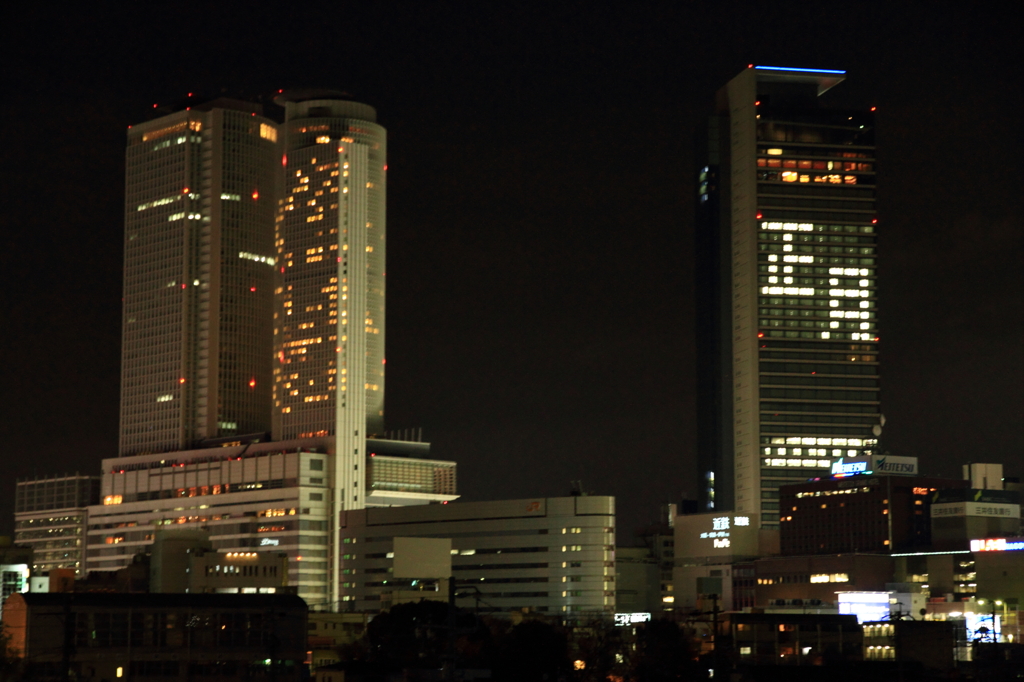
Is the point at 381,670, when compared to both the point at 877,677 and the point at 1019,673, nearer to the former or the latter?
the point at 877,677

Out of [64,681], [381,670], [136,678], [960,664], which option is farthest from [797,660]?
[64,681]

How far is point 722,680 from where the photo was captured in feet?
523

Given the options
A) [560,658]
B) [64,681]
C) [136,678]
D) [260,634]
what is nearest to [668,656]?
[560,658]

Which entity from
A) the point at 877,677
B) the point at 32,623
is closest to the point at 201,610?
the point at 32,623

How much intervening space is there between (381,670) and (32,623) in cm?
3157

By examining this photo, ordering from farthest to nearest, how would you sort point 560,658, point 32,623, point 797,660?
point 797,660
point 560,658
point 32,623

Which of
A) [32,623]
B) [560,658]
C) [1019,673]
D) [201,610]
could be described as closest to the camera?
[32,623]

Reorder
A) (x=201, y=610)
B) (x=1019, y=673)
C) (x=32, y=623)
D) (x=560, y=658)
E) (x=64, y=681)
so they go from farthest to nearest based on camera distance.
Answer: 1. (x=1019, y=673)
2. (x=560, y=658)
3. (x=201, y=610)
4. (x=32, y=623)
5. (x=64, y=681)

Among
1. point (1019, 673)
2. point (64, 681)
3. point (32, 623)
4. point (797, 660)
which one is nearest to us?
point (64, 681)

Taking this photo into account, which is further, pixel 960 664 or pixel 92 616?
pixel 960 664

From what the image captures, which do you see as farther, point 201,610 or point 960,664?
point 960,664

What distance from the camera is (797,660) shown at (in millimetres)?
197750

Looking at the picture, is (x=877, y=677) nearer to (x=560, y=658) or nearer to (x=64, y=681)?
(x=560, y=658)

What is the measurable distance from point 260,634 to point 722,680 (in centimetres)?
4517
